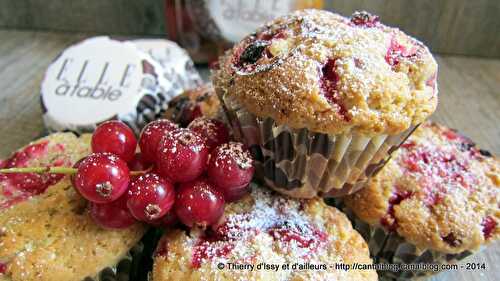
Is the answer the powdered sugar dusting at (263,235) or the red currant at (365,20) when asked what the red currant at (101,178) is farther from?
the red currant at (365,20)

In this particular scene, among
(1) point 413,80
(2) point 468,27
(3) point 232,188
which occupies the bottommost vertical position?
(2) point 468,27

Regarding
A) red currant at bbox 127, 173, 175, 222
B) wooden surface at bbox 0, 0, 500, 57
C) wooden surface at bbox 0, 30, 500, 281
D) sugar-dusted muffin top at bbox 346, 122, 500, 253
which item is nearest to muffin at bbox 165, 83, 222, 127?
red currant at bbox 127, 173, 175, 222

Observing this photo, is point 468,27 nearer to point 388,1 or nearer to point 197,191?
point 388,1

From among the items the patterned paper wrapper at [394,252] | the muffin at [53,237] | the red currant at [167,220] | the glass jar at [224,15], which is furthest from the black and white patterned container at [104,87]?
the patterned paper wrapper at [394,252]

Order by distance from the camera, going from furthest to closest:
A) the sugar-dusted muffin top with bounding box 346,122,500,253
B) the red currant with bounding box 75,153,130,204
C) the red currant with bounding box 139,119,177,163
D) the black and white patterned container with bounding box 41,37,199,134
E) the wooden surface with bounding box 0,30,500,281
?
the wooden surface with bounding box 0,30,500,281 < the black and white patterned container with bounding box 41,37,199,134 < the sugar-dusted muffin top with bounding box 346,122,500,253 < the red currant with bounding box 139,119,177,163 < the red currant with bounding box 75,153,130,204

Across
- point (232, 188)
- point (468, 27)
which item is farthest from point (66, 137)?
point (468, 27)

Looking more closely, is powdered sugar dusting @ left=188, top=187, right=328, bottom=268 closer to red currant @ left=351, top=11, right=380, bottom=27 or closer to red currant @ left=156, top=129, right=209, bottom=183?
red currant @ left=156, top=129, right=209, bottom=183

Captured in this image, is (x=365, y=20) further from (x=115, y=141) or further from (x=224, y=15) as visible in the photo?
(x=224, y=15)

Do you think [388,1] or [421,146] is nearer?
[421,146]
